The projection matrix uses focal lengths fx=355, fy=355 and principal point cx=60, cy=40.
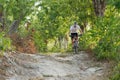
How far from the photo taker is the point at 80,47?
18391mm

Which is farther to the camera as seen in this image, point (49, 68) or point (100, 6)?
point (100, 6)

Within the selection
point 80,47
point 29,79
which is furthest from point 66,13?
point 29,79

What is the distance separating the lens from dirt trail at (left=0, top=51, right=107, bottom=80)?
1145 centimetres

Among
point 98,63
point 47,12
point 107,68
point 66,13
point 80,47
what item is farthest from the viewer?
point 47,12

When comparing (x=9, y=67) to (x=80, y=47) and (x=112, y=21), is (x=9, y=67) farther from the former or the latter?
(x=80, y=47)

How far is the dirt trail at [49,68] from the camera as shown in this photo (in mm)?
11455

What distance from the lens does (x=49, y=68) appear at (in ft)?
42.0

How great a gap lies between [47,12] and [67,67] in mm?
26122

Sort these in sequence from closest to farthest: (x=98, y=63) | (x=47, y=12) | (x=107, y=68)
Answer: (x=107, y=68)
(x=98, y=63)
(x=47, y=12)

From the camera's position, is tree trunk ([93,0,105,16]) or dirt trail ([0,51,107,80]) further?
tree trunk ([93,0,105,16])

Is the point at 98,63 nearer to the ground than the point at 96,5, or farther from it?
nearer to the ground

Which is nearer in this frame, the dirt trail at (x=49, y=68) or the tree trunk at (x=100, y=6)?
the dirt trail at (x=49, y=68)

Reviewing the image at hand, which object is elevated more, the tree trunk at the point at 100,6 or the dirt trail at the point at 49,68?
the tree trunk at the point at 100,6

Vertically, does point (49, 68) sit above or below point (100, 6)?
below
